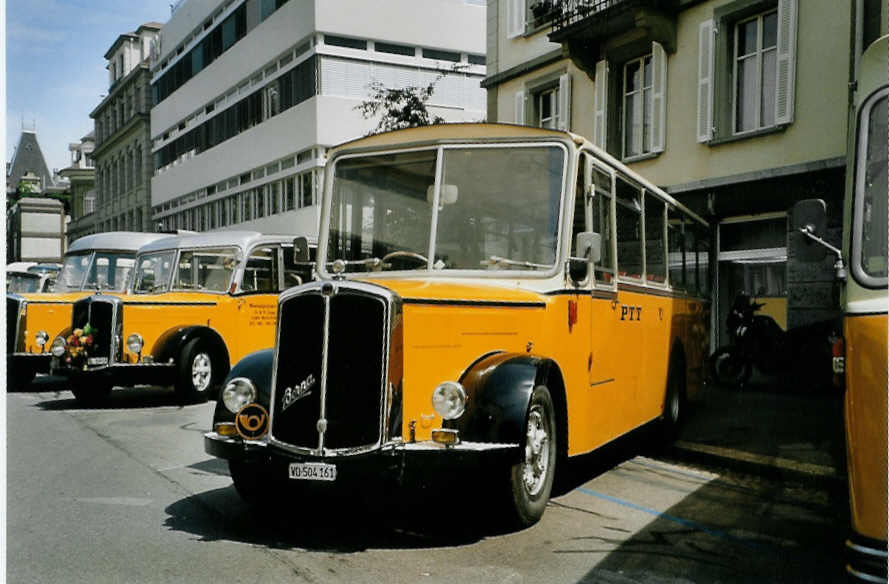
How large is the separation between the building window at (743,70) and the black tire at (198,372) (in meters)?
9.00

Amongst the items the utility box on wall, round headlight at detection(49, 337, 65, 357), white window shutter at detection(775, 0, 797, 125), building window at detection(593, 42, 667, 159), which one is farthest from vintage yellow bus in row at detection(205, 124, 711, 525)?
the utility box on wall

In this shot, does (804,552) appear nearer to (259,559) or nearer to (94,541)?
(259,559)

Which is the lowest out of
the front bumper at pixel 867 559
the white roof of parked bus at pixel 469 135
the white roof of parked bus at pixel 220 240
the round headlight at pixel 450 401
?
the front bumper at pixel 867 559

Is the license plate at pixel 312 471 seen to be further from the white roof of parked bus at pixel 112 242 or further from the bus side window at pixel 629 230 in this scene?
the white roof of parked bus at pixel 112 242

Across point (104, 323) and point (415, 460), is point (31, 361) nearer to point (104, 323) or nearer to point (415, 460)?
point (104, 323)

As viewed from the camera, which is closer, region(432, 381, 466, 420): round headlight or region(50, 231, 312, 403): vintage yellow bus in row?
region(432, 381, 466, 420): round headlight

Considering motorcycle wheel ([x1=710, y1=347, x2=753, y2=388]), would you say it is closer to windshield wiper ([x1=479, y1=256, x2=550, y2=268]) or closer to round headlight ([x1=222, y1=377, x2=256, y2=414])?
windshield wiper ([x1=479, y1=256, x2=550, y2=268])

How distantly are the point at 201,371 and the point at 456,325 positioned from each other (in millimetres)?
7807

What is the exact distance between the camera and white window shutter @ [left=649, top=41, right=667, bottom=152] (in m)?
16.3

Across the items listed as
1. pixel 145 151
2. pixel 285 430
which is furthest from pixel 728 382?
pixel 145 151

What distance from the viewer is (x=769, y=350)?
527 inches

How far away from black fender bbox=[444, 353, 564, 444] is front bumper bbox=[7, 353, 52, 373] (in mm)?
10182

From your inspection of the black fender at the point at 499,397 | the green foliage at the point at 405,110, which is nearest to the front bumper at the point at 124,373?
the black fender at the point at 499,397

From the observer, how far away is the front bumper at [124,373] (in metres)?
11.9
